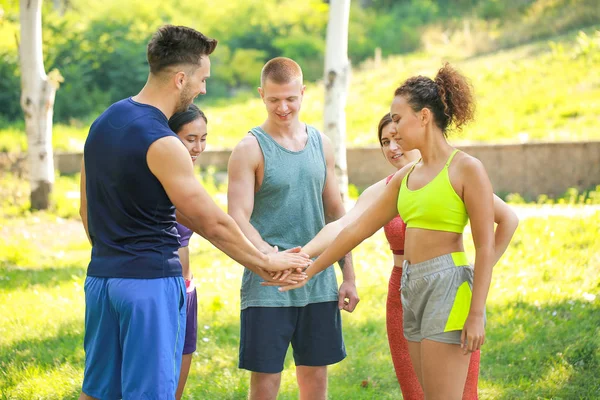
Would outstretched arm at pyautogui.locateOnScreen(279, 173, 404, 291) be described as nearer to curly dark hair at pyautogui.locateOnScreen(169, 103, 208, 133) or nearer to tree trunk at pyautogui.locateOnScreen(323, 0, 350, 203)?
curly dark hair at pyautogui.locateOnScreen(169, 103, 208, 133)

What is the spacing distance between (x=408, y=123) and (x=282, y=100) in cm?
95

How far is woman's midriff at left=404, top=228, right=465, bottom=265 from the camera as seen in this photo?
147 inches

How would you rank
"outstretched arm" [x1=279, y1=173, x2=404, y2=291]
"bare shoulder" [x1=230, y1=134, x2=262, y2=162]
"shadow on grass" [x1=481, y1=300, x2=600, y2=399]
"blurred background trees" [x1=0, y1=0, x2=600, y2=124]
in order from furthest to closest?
1. "blurred background trees" [x1=0, y1=0, x2=600, y2=124]
2. "shadow on grass" [x1=481, y1=300, x2=600, y2=399]
3. "bare shoulder" [x1=230, y1=134, x2=262, y2=162]
4. "outstretched arm" [x1=279, y1=173, x2=404, y2=291]

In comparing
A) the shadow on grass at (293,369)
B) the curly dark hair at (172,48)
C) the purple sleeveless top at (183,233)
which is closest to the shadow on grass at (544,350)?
the shadow on grass at (293,369)

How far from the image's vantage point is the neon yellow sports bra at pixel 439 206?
3.66 m

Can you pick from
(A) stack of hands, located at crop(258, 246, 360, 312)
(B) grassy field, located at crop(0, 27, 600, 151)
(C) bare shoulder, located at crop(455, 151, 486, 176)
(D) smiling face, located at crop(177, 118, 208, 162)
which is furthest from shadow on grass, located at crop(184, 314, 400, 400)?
(B) grassy field, located at crop(0, 27, 600, 151)

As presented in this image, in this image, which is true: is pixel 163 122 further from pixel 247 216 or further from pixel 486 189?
pixel 486 189

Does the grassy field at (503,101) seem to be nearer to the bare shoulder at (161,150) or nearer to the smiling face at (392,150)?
the smiling face at (392,150)

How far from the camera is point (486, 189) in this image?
3588 millimetres

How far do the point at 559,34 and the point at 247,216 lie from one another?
770 inches

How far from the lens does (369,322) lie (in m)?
7.21

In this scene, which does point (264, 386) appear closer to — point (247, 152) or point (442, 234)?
point (247, 152)

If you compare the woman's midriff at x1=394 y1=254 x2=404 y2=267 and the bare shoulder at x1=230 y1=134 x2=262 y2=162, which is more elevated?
the bare shoulder at x1=230 y1=134 x2=262 y2=162

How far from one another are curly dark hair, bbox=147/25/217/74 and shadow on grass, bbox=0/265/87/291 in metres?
5.13
